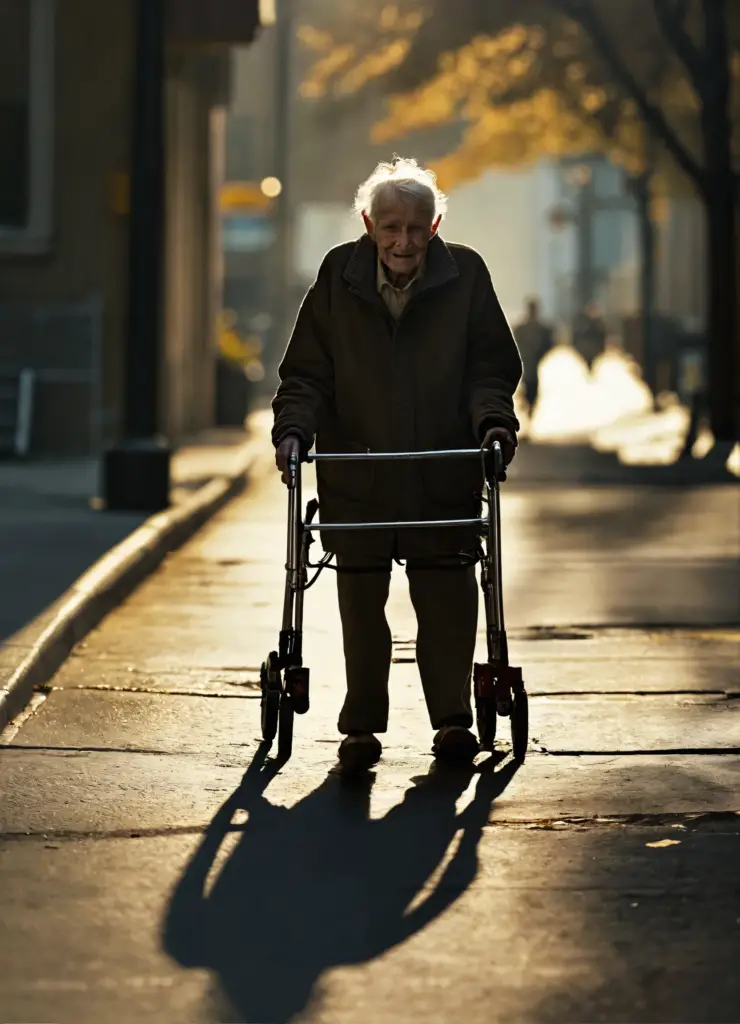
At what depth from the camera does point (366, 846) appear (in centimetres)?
638

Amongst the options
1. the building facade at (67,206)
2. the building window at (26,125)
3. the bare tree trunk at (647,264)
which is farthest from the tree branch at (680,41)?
the bare tree trunk at (647,264)

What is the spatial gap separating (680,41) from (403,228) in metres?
17.0

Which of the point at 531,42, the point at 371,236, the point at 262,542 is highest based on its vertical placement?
the point at 531,42

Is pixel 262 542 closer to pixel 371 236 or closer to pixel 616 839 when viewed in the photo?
pixel 371 236

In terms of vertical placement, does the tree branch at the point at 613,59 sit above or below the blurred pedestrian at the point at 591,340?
above

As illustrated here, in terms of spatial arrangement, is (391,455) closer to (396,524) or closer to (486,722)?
(396,524)

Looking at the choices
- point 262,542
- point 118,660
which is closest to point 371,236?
point 118,660

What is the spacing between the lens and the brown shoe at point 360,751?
294 inches

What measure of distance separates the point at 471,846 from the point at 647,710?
94.1 inches

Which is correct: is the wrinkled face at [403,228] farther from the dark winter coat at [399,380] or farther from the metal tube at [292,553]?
the metal tube at [292,553]

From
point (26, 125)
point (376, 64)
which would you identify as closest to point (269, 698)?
point (26, 125)

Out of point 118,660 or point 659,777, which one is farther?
point 118,660

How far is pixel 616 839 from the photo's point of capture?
641cm

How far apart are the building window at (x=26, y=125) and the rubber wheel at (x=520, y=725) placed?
582 inches
